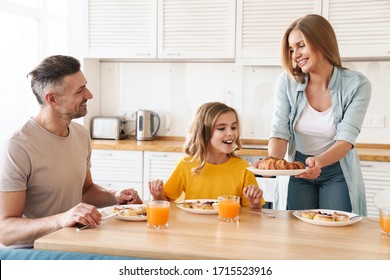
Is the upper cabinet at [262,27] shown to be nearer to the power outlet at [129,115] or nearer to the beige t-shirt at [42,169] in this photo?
the power outlet at [129,115]

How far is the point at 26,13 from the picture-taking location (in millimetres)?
3811

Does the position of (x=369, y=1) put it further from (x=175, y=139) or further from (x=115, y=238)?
(x=115, y=238)

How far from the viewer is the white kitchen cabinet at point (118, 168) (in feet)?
12.1

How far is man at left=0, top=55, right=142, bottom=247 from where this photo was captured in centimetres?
157

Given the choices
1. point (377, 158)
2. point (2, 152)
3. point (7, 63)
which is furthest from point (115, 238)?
point (7, 63)

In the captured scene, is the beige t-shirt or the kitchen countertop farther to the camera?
the kitchen countertop

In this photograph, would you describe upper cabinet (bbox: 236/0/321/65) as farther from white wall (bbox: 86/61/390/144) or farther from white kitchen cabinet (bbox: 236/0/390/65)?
white wall (bbox: 86/61/390/144)

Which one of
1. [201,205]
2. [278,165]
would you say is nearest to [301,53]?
[278,165]

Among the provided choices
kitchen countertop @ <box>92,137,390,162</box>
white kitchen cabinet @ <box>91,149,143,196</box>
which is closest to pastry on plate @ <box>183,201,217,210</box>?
kitchen countertop @ <box>92,137,390,162</box>

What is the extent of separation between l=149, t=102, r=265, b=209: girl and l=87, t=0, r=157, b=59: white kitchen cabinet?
1.82m

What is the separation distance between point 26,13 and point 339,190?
9.58 feet

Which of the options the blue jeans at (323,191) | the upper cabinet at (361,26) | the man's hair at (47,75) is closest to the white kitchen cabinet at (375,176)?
the upper cabinet at (361,26)

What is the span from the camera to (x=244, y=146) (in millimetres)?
3752

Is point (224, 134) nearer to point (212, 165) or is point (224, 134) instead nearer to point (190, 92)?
point (212, 165)
